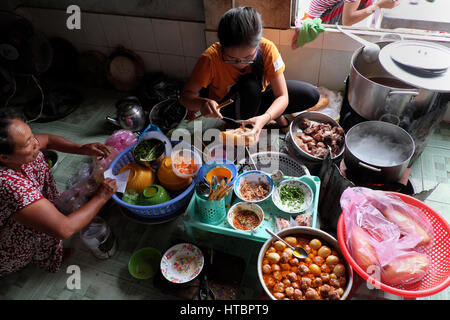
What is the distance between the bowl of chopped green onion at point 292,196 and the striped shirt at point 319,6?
168 centimetres

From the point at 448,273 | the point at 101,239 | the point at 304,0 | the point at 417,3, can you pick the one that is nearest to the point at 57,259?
the point at 101,239

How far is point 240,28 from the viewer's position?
5.61ft

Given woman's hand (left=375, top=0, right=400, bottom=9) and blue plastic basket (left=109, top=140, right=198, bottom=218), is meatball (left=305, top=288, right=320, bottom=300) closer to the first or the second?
blue plastic basket (left=109, top=140, right=198, bottom=218)

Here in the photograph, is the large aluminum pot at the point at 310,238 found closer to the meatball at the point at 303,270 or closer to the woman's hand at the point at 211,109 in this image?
the meatball at the point at 303,270

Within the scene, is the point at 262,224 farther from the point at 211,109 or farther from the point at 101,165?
the point at 101,165

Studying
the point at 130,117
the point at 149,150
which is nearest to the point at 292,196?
the point at 149,150

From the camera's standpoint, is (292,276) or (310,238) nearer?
(292,276)

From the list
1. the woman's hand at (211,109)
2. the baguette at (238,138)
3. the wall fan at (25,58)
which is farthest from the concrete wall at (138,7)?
the baguette at (238,138)

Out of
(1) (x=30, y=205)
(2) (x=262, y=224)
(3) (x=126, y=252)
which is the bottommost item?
(3) (x=126, y=252)

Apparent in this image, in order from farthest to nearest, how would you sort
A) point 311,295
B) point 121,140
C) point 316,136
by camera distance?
point 121,140 → point 316,136 → point 311,295

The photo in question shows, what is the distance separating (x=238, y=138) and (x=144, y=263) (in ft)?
3.49

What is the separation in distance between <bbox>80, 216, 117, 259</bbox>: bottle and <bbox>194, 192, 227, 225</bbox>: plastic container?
2.13ft

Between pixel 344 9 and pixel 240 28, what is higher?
pixel 240 28

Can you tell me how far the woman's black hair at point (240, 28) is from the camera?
171 cm
